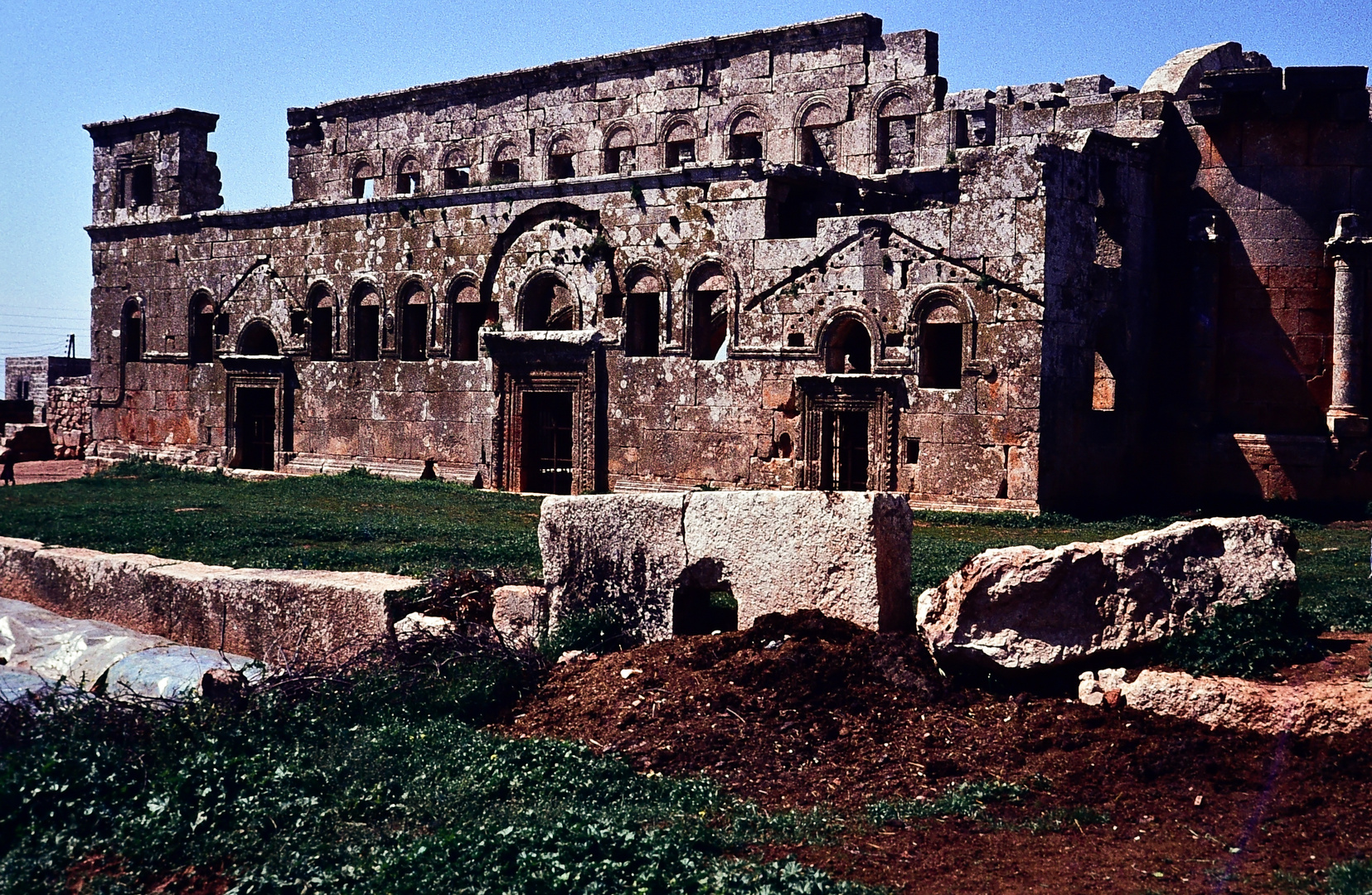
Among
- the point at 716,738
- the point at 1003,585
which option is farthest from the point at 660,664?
the point at 1003,585

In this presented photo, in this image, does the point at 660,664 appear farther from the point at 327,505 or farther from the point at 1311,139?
the point at 1311,139

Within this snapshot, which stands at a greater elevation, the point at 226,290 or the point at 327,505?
the point at 226,290

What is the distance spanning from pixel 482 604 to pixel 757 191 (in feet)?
36.8

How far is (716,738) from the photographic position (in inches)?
282

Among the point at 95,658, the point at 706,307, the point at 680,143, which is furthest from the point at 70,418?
the point at 95,658

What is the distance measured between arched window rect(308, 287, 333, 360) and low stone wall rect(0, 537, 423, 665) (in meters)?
13.7

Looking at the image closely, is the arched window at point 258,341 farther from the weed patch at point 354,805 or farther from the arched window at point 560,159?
the weed patch at point 354,805

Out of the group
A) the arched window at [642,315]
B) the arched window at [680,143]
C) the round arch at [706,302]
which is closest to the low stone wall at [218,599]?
the round arch at [706,302]

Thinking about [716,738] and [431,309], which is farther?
[431,309]

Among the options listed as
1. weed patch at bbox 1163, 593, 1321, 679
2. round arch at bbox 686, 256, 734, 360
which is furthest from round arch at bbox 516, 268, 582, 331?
weed patch at bbox 1163, 593, 1321, 679

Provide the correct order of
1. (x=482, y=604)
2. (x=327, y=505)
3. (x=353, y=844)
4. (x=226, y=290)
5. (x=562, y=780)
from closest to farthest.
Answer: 1. (x=353, y=844)
2. (x=562, y=780)
3. (x=482, y=604)
4. (x=327, y=505)
5. (x=226, y=290)

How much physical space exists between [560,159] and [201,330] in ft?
27.6

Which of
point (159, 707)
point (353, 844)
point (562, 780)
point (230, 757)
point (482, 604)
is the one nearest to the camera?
point (353, 844)

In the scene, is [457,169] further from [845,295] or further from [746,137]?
[845,295]
